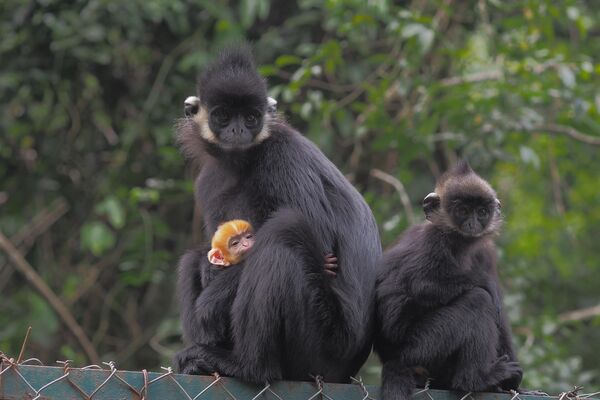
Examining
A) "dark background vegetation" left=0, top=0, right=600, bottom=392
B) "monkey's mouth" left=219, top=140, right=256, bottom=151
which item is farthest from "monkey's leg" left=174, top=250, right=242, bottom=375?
"dark background vegetation" left=0, top=0, right=600, bottom=392

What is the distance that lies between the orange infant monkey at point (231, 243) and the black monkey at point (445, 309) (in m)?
0.37

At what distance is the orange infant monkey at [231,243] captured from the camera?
4.81 metres

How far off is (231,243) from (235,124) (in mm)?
720

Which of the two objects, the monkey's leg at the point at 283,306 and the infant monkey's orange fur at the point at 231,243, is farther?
the infant monkey's orange fur at the point at 231,243

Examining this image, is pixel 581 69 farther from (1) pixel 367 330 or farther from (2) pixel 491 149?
(1) pixel 367 330

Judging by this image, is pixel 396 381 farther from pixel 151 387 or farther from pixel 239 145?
pixel 239 145

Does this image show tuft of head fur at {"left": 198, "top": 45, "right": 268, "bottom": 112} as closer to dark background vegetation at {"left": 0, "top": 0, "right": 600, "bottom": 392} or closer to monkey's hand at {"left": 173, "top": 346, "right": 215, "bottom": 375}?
monkey's hand at {"left": 173, "top": 346, "right": 215, "bottom": 375}

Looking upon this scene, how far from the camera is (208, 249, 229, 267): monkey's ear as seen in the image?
486cm

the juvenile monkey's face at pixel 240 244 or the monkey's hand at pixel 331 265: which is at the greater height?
the juvenile monkey's face at pixel 240 244

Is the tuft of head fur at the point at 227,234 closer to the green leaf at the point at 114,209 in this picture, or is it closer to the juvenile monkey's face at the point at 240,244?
the juvenile monkey's face at the point at 240,244

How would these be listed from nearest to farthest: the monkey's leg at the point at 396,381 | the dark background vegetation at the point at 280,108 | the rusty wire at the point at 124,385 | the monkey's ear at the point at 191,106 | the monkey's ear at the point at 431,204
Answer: the rusty wire at the point at 124,385
the monkey's leg at the point at 396,381
the monkey's ear at the point at 431,204
the monkey's ear at the point at 191,106
the dark background vegetation at the point at 280,108

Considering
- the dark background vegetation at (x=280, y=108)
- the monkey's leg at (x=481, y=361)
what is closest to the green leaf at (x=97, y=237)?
the dark background vegetation at (x=280, y=108)

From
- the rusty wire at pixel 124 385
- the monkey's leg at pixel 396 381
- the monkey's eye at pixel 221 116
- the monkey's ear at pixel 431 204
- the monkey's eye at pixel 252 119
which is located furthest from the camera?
the monkey's eye at pixel 221 116

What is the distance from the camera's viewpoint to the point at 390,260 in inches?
192
